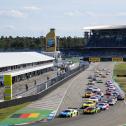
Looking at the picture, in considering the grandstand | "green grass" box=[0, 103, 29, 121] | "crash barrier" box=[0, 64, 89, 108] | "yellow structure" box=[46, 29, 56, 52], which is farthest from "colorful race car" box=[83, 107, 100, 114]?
"yellow structure" box=[46, 29, 56, 52]

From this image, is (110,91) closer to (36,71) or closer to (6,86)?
(6,86)

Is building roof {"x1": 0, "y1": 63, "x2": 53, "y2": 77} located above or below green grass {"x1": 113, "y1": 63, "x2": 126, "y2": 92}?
above

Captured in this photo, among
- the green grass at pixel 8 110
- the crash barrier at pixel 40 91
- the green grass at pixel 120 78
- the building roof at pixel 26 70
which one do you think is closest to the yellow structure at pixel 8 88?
the crash barrier at pixel 40 91

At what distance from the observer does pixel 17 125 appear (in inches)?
1834

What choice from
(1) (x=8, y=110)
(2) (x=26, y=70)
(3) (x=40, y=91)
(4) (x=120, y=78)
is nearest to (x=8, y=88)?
(1) (x=8, y=110)

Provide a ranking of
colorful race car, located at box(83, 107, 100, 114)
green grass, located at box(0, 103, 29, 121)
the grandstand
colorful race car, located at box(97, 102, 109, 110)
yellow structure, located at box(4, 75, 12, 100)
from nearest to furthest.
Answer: green grass, located at box(0, 103, 29, 121), colorful race car, located at box(83, 107, 100, 114), colorful race car, located at box(97, 102, 109, 110), yellow structure, located at box(4, 75, 12, 100), the grandstand

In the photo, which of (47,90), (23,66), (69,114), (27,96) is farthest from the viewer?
(23,66)

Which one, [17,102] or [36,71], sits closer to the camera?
[17,102]

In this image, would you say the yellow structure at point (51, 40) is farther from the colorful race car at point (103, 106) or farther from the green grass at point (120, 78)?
the colorful race car at point (103, 106)

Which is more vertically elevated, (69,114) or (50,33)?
(50,33)

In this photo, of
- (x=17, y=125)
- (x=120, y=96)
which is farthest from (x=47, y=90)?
(x=17, y=125)

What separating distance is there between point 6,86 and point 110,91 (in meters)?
20.6

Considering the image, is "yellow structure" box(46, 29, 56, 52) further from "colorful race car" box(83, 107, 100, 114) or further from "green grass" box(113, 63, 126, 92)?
"colorful race car" box(83, 107, 100, 114)

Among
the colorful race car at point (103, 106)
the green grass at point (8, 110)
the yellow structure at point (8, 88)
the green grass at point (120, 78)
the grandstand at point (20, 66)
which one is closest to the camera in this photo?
the green grass at point (8, 110)
